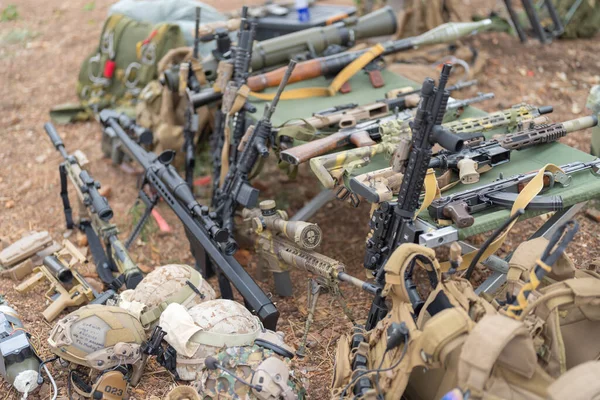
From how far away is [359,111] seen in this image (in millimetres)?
5773

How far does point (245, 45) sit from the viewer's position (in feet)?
19.1

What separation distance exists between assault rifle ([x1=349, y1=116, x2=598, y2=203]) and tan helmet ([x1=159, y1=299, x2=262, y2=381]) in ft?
4.02

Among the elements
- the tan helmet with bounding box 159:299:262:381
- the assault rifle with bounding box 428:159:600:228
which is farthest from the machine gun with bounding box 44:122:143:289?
the assault rifle with bounding box 428:159:600:228

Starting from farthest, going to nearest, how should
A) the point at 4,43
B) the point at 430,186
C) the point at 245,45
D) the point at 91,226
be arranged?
the point at 4,43, the point at 91,226, the point at 245,45, the point at 430,186

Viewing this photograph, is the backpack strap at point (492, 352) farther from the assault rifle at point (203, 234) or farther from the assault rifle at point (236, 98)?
the assault rifle at point (236, 98)

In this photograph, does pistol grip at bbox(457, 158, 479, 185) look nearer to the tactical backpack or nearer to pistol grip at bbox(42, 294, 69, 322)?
the tactical backpack

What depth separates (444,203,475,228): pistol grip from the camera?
13.2 ft

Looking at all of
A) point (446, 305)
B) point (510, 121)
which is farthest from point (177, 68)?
point (446, 305)

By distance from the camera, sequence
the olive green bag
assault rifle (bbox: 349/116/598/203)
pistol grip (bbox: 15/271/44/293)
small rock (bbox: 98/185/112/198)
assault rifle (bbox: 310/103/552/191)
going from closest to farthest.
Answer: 1. assault rifle (bbox: 349/116/598/203)
2. assault rifle (bbox: 310/103/552/191)
3. pistol grip (bbox: 15/271/44/293)
4. small rock (bbox: 98/185/112/198)
5. the olive green bag

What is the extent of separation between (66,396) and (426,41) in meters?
5.19

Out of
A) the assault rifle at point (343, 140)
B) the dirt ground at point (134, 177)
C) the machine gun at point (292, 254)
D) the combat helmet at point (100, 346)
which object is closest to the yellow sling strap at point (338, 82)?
the assault rifle at point (343, 140)

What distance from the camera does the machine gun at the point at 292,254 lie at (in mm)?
4527

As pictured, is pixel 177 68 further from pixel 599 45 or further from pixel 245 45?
pixel 599 45

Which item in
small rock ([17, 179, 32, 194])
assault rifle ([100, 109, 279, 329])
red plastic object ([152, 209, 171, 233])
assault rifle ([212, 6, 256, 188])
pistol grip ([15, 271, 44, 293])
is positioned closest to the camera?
assault rifle ([100, 109, 279, 329])
